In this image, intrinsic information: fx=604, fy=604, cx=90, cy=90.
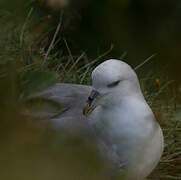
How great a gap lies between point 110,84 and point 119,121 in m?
0.19

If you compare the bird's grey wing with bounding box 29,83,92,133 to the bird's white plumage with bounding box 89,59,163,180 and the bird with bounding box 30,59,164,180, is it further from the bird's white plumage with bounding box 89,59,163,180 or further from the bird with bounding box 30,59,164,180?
the bird's white plumage with bounding box 89,59,163,180

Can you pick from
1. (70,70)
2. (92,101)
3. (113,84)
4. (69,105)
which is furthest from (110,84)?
(70,70)

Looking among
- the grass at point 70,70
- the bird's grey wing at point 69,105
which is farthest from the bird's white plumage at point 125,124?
the grass at point 70,70

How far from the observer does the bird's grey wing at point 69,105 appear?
2932mm

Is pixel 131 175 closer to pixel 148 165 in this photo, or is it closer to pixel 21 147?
pixel 148 165

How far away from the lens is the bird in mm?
2914

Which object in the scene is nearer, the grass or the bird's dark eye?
the bird's dark eye

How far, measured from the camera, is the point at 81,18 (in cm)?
591

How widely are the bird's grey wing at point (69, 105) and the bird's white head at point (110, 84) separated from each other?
3.4 inches

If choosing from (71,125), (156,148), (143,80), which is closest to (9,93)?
(71,125)

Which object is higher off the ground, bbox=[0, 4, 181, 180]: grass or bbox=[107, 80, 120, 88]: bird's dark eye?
bbox=[107, 80, 120, 88]: bird's dark eye

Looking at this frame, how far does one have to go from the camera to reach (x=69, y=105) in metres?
3.11

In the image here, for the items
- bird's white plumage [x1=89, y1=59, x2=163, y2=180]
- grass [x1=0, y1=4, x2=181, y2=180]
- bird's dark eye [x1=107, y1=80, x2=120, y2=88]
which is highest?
bird's dark eye [x1=107, y1=80, x2=120, y2=88]

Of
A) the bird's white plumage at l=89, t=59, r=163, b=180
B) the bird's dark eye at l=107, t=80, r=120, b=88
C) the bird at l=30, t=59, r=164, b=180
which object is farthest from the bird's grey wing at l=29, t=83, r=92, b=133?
the bird's dark eye at l=107, t=80, r=120, b=88
